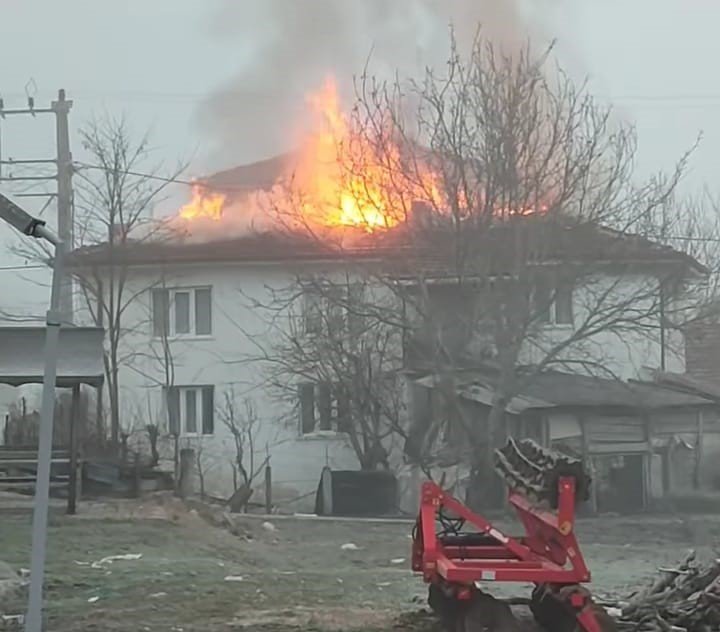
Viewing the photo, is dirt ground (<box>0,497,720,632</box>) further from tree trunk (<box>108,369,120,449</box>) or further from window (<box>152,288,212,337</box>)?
window (<box>152,288,212,337</box>)

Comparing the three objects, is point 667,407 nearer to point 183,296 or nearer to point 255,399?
point 255,399

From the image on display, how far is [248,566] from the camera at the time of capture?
1266 cm

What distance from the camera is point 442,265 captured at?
21.7 metres

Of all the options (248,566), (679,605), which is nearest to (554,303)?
(248,566)

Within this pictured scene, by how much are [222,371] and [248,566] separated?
→ 12673 millimetres

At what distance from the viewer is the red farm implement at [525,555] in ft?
22.6

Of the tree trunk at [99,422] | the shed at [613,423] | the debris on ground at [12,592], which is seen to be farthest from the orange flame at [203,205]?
the debris on ground at [12,592]

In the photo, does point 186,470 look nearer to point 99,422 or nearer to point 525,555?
point 99,422

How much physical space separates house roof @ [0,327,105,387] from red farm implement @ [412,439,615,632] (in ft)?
27.3

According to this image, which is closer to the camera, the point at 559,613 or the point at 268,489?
the point at 559,613

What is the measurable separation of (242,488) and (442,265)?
5.27 metres

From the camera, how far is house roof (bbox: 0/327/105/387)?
15.6m

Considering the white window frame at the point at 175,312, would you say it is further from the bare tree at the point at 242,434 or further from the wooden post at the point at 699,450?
the wooden post at the point at 699,450

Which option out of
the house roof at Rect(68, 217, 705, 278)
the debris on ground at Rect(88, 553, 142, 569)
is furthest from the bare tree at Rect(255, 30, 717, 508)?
the debris on ground at Rect(88, 553, 142, 569)
